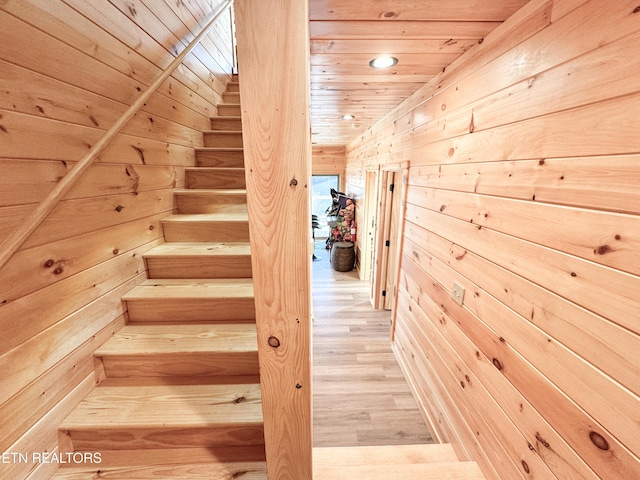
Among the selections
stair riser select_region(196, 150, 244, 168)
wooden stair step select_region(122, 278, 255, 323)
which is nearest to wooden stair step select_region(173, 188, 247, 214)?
stair riser select_region(196, 150, 244, 168)

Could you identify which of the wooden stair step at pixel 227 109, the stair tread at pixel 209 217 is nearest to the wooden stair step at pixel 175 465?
the stair tread at pixel 209 217

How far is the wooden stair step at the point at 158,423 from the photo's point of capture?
3.62ft

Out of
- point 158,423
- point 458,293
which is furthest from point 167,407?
point 458,293

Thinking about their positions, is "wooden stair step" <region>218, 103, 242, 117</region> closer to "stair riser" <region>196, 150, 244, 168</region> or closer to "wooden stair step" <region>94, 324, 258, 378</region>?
"stair riser" <region>196, 150, 244, 168</region>

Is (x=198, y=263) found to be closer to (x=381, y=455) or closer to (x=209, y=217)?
(x=209, y=217)

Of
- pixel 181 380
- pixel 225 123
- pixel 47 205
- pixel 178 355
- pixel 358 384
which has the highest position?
pixel 225 123

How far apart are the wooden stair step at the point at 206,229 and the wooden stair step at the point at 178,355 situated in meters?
0.72

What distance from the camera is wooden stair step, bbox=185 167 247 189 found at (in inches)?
85.4

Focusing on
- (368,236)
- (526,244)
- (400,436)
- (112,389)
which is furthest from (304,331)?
(368,236)

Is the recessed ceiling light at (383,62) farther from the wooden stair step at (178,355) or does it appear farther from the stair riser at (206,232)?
the wooden stair step at (178,355)

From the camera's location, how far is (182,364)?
1.31 m

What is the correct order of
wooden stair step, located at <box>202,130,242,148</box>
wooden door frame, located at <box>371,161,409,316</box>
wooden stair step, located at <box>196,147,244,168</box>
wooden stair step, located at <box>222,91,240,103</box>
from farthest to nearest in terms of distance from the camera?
wooden door frame, located at <box>371,161,409,316</box> < wooden stair step, located at <box>222,91,240,103</box> < wooden stair step, located at <box>202,130,242,148</box> < wooden stair step, located at <box>196,147,244,168</box>

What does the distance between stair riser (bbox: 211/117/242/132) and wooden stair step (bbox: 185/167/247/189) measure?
0.68 metres

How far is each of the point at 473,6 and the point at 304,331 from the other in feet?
4.84
